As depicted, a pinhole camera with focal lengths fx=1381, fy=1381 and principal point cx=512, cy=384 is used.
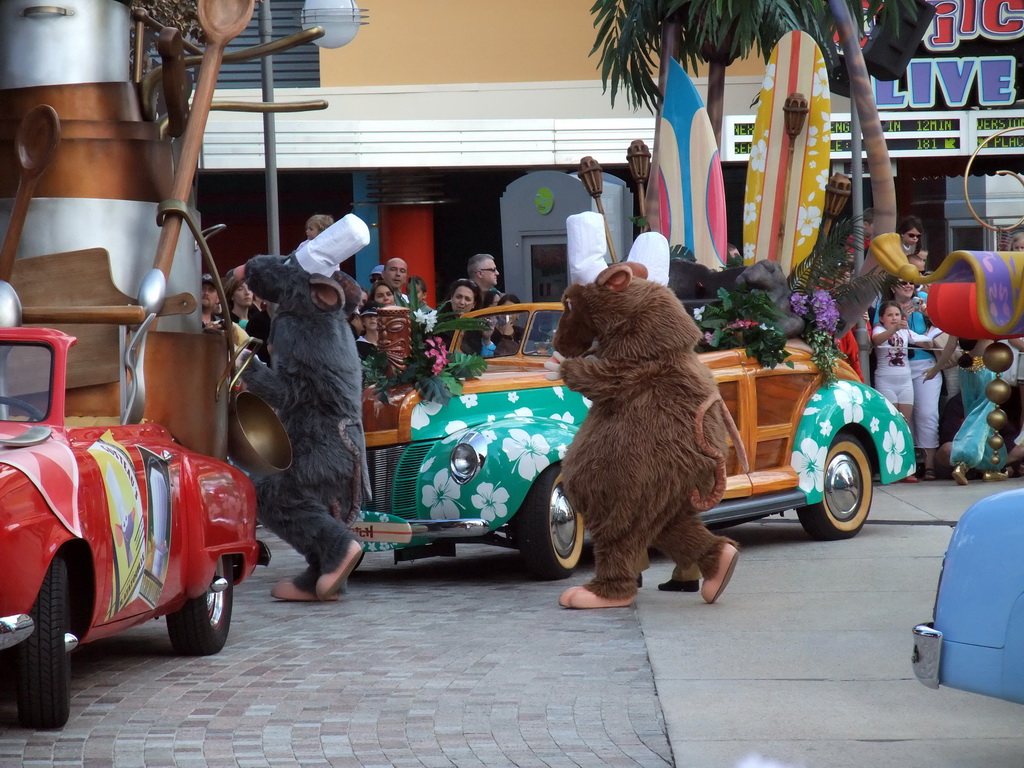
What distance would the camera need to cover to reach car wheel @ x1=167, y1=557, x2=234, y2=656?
19.4ft

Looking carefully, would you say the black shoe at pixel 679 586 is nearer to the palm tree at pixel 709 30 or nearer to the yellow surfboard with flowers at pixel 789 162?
the yellow surfboard with flowers at pixel 789 162

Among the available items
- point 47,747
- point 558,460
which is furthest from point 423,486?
point 47,747

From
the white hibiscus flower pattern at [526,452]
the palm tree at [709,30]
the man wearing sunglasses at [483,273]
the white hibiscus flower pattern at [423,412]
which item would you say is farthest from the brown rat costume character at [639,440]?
the palm tree at [709,30]

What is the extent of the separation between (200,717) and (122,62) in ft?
10.3

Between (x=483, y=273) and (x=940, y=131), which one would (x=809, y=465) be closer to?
(x=483, y=273)

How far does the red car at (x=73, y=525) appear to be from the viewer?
433 centimetres

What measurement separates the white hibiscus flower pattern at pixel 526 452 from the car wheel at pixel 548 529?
0.39 ft

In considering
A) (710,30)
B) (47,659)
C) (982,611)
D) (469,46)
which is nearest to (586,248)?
(47,659)

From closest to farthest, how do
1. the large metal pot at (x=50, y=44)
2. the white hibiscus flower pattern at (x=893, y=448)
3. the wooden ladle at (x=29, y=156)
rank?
the wooden ladle at (x=29, y=156)
the large metal pot at (x=50, y=44)
the white hibiscus flower pattern at (x=893, y=448)

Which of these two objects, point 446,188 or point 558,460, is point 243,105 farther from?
point 446,188

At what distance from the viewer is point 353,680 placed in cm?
552

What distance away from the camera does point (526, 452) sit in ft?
25.1

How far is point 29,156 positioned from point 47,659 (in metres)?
2.09

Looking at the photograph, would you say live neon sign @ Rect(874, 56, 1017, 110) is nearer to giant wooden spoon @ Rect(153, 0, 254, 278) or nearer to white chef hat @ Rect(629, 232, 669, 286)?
white chef hat @ Rect(629, 232, 669, 286)
